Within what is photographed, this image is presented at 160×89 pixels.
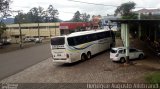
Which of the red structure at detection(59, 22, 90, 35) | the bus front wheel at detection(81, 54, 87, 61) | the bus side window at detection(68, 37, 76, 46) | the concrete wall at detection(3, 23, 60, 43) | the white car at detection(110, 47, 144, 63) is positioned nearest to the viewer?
the white car at detection(110, 47, 144, 63)

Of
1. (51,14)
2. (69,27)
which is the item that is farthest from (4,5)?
(51,14)

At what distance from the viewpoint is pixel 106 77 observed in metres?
16.7

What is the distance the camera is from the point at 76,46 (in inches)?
891

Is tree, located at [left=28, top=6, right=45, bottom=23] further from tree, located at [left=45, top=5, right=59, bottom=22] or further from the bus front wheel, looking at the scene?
the bus front wheel

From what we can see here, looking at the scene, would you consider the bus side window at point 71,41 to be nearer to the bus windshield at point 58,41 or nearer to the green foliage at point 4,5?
the bus windshield at point 58,41

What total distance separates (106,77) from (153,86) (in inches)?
165

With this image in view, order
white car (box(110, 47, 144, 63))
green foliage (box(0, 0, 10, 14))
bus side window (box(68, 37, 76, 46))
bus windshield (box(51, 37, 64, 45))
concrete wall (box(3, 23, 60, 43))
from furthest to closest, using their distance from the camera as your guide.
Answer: concrete wall (box(3, 23, 60, 43)) < green foliage (box(0, 0, 10, 14)) < bus side window (box(68, 37, 76, 46)) < bus windshield (box(51, 37, 64, 45)) < white car (box(110, 47, 144, 63))

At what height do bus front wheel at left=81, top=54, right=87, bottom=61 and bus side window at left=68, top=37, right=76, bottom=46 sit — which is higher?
bus side window at left=68, top=37, right=76, bottom=46

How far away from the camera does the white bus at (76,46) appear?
21.7 meters

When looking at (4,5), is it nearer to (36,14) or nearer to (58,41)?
(58,41)

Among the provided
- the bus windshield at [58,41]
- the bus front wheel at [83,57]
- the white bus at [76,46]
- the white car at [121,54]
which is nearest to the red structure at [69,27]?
the white bus at [76,46]

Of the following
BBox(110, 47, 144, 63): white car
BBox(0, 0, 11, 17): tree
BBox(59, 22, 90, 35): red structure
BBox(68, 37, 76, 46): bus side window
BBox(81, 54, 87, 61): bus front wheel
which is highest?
BBox(0, 0, 11, 17): tree

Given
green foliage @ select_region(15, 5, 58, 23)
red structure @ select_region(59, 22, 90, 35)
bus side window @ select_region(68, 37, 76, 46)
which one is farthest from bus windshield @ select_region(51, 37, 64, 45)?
green foliage @ select_region(15, 5, 58, 23)

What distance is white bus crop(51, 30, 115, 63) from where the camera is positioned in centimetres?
2167
